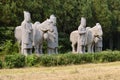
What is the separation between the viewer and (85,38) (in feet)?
87.9

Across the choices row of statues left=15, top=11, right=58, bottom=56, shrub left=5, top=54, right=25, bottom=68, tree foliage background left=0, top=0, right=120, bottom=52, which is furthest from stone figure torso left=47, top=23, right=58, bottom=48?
tree foliage background left=0, top=0, right=120, bottom=52

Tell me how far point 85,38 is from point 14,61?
27.2ft

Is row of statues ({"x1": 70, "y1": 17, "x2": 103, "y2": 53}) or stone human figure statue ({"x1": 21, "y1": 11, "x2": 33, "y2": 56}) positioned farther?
row of statues ({"x1": 70, "y1": 17, "x2": 103, "y2": 53})

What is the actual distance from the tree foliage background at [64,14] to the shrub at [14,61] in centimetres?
1035

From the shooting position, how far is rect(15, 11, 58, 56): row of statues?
75.3 ft

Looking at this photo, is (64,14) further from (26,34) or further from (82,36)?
(26,34)

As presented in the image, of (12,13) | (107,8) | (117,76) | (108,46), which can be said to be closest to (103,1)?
(107,8)

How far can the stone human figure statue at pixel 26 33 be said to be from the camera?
74.9 ft

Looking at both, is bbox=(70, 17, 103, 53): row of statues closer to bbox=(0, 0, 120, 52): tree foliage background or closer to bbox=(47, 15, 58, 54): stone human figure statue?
bbox=(47, 15, 58, 54): stone human figure statue

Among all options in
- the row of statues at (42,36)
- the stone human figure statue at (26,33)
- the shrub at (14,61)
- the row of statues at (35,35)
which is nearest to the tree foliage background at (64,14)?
the row of statues at (42,36)

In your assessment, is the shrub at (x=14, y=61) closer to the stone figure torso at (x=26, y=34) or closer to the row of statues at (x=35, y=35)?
Result: the row of statues at (x=35, y=35)

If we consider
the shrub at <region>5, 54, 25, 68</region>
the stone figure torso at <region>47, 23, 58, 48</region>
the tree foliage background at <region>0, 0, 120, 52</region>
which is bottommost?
the shrub at <region>5, 54, 25, 68</region>

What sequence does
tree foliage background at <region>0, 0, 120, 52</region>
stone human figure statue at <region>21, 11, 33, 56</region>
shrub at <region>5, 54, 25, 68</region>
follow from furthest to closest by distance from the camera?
tree foliage background at <region>0, 0, 120, 52</region> → stone human figure statue at <region>21, 11, 33, 56</region> → shrub at <region>5, 54, 25, 68</region>

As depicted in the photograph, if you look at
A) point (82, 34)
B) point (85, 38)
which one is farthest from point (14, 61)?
point (85, 38)
